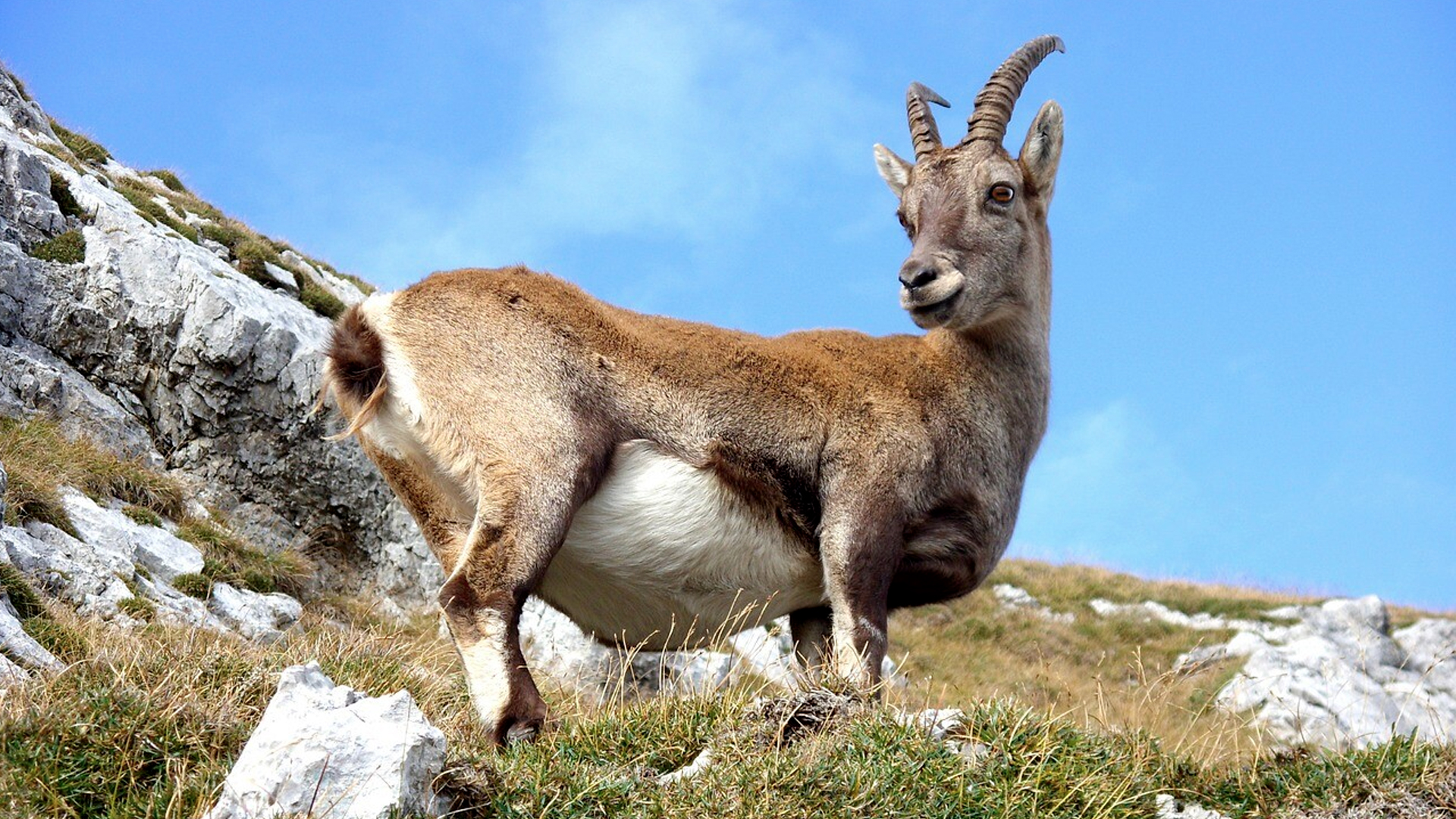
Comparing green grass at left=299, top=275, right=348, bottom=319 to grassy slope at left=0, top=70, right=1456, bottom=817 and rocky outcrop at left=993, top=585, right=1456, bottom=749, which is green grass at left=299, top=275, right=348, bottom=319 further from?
rocky outcrop at left=993, top=585, right=1456, bottom=749

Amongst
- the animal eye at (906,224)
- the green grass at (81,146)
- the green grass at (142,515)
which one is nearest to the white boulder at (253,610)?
the green grass at (142,515)

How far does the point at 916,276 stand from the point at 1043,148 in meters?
1.79

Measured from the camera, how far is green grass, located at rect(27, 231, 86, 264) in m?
13.5

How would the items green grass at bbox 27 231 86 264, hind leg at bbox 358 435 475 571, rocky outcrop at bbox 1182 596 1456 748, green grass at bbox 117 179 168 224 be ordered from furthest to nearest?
rocky outcrop at bbox 1182 596 1456 748 < green grass at bbox 117 179 168 224 < green grass at bbox 27 231 86 264 < hind leg at bbox 358 435 475 571

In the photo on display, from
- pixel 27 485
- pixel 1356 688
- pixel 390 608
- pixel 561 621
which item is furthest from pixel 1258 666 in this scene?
pixel 27 485

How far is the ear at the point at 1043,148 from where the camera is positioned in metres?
8.41

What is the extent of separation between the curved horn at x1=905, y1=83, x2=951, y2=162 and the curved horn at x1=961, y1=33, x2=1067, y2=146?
1.04 ft

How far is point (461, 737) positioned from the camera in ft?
19.5

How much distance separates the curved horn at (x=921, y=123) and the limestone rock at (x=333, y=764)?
18.5 feet

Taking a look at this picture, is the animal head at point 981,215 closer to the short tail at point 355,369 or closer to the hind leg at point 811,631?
the hind leg at point 811,631

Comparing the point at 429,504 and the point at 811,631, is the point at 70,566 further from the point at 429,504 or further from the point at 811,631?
the point at 811,631

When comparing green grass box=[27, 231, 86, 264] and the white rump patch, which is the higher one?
green grass box=[27, 231, 86, 264]

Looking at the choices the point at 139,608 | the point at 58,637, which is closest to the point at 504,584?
the point at 58,637

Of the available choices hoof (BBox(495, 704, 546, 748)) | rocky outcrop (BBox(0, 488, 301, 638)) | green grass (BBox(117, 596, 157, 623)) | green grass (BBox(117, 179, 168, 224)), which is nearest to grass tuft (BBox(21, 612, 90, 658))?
rocky outcrop (BBox(0, 488, 301, 638))
